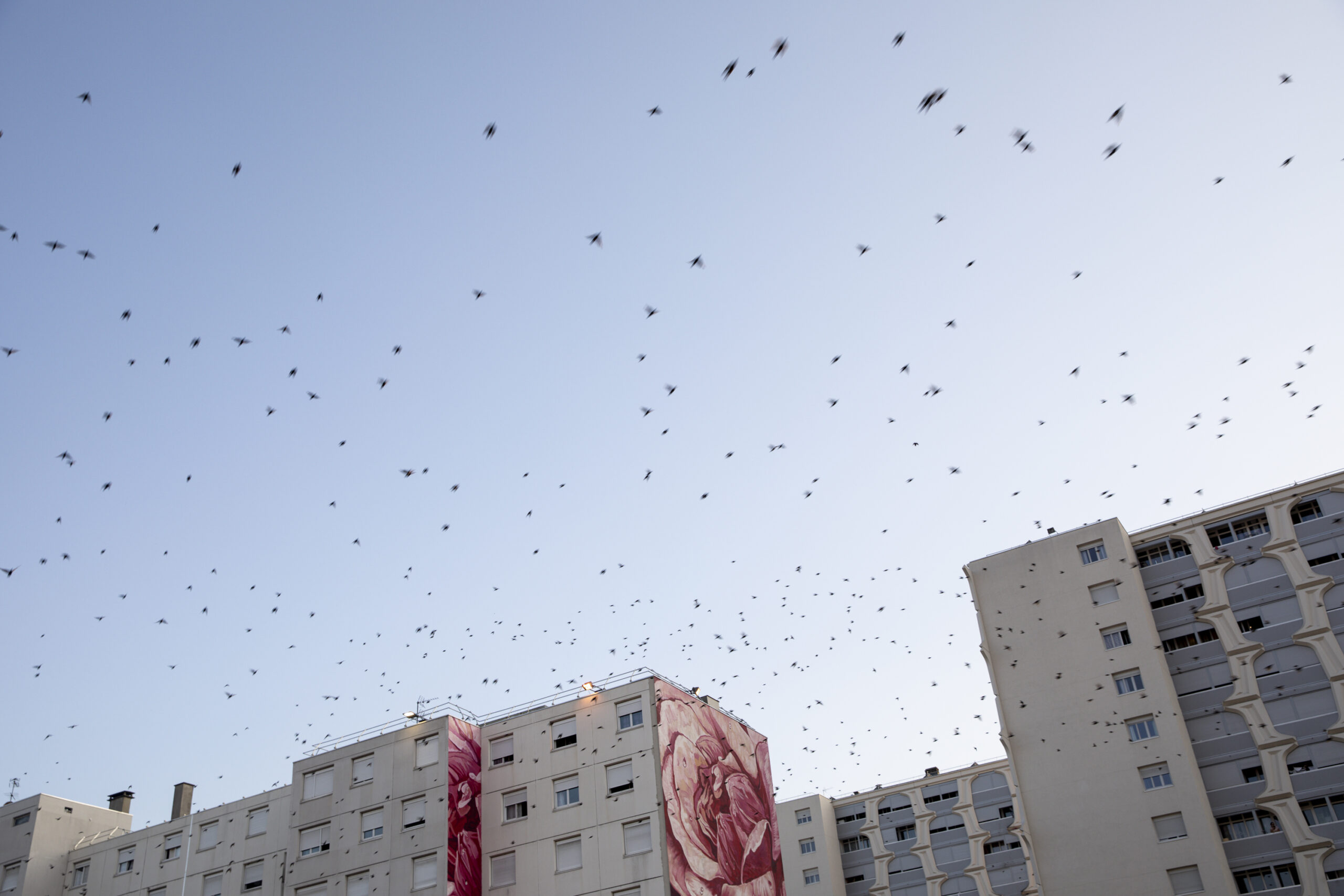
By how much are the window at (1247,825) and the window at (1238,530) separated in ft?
46.3

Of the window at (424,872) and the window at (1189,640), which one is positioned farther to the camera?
the window at (1189,640)

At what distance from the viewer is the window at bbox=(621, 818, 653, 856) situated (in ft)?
137

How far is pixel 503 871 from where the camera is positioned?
4422 centimetres

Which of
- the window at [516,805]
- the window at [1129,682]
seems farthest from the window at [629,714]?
the window at [1129,682]

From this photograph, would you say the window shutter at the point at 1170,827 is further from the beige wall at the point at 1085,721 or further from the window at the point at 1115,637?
the window at the point at 1115,637

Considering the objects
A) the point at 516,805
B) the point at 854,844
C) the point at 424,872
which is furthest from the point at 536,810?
the point at 854,844

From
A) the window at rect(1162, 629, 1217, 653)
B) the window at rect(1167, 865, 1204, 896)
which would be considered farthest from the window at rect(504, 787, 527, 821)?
the window at rect(1162, 629, 1217, 653)

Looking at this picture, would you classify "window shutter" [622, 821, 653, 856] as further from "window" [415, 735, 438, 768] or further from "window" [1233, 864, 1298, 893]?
"window" [1233, 864, 1298, 893]

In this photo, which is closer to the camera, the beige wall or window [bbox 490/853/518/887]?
window [bbox 490/853/518/887]

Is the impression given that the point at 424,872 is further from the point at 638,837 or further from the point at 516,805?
the point at 638,837

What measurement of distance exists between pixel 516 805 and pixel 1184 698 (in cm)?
3485

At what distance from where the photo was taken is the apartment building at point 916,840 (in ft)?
241

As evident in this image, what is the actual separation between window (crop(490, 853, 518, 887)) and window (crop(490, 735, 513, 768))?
Answer: 3.99 m

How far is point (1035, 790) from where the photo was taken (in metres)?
55.3
